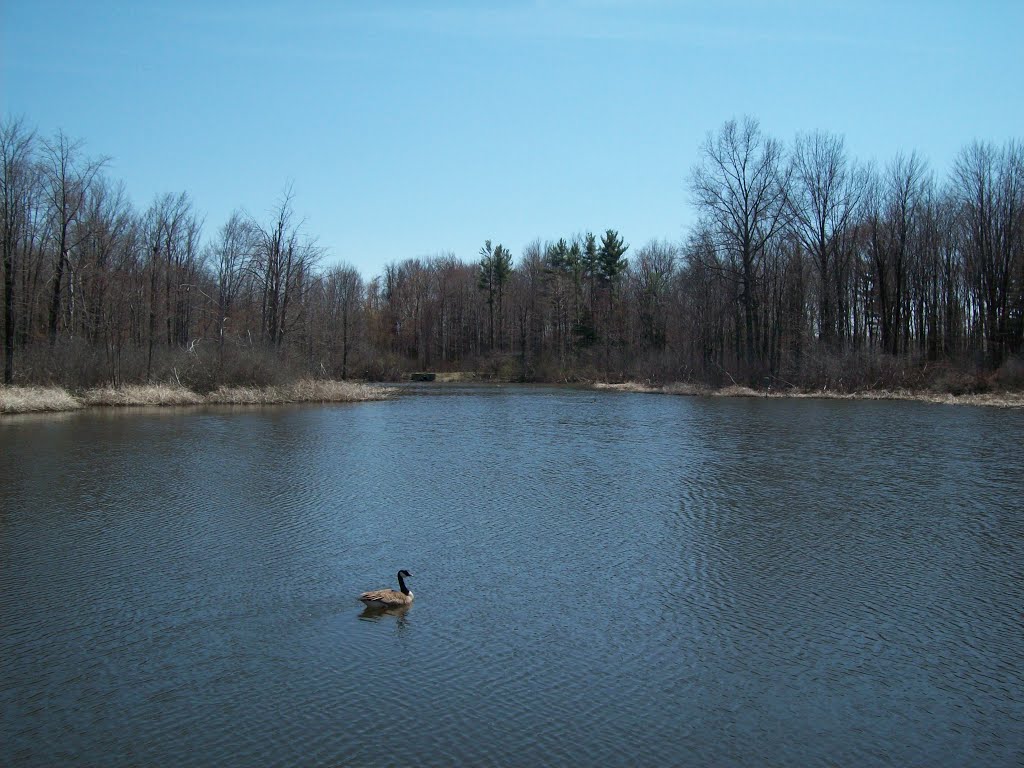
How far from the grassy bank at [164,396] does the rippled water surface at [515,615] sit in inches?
507

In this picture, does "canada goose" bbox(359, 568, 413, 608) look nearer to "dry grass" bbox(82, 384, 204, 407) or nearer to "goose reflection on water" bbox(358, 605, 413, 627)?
"goose reflection on water" bbox(358, 605, 413, 627)

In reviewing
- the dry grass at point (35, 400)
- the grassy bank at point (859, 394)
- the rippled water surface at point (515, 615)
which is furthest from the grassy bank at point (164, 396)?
the grassy bank at point (859, 394)

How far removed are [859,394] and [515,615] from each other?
33.0m

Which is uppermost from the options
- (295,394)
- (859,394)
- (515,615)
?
(859,394)

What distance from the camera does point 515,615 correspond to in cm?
705

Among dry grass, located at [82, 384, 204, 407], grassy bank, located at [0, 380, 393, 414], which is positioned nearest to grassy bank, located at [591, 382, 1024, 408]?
grassy bank, located at [0, 380, 393, 414]

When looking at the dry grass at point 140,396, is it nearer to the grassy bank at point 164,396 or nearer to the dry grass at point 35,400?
the grassy bank at point 164,396

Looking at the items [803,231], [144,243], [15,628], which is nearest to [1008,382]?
[803,231]

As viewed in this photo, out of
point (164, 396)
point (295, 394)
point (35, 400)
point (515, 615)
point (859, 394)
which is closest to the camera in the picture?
point (515, 615)

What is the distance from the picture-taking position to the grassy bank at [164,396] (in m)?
26.7

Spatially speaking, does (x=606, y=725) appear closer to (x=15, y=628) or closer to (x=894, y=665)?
(x=894, y=665)

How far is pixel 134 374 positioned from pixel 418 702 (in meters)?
31.3

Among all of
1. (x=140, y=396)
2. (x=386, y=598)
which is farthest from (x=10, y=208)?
(x=386, y=598)

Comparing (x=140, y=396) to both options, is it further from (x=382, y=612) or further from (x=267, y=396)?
(x=382, y=612)
